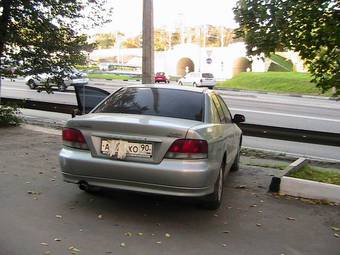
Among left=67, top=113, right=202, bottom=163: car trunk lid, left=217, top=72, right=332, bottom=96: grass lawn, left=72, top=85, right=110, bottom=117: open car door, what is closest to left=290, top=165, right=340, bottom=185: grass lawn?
left=67, top=113, right=202, bottom=163: car trunk lid

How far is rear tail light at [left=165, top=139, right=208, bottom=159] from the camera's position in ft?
16.6

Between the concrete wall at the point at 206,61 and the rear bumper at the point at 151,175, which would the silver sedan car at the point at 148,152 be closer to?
the rear bumper at the point at 151,175

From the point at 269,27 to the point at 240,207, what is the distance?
2.53 meters

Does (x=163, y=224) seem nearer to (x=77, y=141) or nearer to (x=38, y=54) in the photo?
(x=77, y=141)

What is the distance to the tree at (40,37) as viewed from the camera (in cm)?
1082

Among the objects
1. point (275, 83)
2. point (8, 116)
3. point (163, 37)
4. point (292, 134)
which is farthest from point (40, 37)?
point (163, 37)

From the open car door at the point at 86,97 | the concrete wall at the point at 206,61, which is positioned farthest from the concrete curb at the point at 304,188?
the concrete wall at the point at 206,61

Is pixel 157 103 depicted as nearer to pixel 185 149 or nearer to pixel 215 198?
pixel 185 149

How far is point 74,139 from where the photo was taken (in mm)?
5434

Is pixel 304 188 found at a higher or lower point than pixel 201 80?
higher

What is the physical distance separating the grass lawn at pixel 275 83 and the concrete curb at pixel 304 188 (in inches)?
1530

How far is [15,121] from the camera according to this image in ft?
38.0

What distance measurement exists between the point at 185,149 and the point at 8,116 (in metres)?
7.44

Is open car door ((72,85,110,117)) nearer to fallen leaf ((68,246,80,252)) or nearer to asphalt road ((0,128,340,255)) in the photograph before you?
asphalt road ((0,128,340,255))
